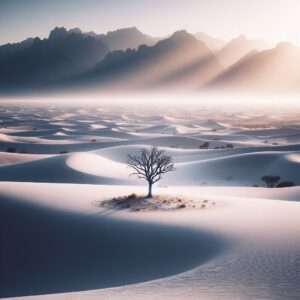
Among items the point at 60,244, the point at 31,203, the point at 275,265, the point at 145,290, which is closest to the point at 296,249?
the point at 275,265

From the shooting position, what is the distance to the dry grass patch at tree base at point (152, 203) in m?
17.5

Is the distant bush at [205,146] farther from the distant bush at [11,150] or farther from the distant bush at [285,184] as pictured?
the distant bush at [285,184]

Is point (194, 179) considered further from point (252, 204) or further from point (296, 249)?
point (296, 249)

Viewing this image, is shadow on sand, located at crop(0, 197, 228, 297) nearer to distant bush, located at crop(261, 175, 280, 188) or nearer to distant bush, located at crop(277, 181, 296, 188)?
distant bush, located at crop(277, 181, 296, 188)

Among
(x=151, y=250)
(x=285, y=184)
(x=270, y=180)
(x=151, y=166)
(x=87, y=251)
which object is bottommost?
(x=87, y=251)

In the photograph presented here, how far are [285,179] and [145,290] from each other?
2760cm

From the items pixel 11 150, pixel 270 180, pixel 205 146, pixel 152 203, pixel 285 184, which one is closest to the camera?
pixel 152 203

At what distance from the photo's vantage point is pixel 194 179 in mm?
36594

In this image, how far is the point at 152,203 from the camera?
59.9 feet

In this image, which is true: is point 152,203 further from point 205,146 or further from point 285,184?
point 205,146

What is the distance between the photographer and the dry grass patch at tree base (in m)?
17.5

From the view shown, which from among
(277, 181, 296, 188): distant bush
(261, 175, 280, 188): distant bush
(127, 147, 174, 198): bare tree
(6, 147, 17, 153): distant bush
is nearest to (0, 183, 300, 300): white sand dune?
(127, 147, 174, 198): bare tree

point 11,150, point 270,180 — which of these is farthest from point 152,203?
point 11,150

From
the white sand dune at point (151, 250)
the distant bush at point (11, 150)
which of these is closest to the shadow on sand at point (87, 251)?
the white sand dune at point (151, 250)
